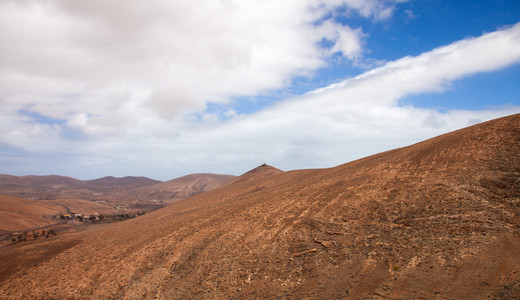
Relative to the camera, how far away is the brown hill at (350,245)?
11359 mm

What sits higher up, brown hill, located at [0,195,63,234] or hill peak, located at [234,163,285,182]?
hill peak, located at [234,163,285,182]

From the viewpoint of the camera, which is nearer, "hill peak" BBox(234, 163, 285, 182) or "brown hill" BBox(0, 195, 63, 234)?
"brown hill" BBox(0, 195, 63, 234)

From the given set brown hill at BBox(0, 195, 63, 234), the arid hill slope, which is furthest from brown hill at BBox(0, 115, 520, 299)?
the arid hill slope

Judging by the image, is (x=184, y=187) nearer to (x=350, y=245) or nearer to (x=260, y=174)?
(x=260, y=174)

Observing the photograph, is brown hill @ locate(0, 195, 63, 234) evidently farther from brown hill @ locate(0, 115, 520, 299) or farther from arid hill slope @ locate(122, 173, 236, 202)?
arid hill slope @ locate(122, 173, 236, 202)

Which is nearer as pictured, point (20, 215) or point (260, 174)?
point (20, 215)

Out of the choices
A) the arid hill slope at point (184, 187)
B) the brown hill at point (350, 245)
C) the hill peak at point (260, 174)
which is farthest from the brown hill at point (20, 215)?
the arid hill slope at point (184, 187)

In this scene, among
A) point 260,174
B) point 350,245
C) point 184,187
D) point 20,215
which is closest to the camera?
point 350,245

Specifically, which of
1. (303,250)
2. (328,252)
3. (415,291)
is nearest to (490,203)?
(415,291)

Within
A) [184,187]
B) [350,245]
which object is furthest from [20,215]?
[184,187]

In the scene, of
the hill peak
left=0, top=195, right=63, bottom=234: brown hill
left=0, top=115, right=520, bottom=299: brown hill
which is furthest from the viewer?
the hill peak

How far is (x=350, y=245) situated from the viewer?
1412 cm

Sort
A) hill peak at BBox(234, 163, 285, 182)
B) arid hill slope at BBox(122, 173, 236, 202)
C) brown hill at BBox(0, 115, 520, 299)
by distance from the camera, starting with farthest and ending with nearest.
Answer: arid hill slope at BBox(122, 173, 236, 202)
hill peak at BBox(234, 163, 285, 182)
brown hill at BBox(0, 115, 520, 299)

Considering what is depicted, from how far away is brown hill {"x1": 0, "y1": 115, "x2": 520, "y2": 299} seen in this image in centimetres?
1136
